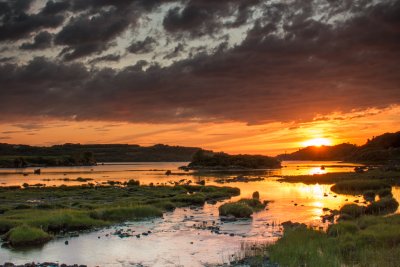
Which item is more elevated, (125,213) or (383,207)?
(125,213)

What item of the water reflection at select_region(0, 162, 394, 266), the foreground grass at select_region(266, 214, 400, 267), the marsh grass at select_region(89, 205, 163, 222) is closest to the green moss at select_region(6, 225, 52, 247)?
the water reflection at select_region(0, 162, 394, 266)

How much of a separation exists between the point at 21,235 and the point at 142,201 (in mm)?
29620

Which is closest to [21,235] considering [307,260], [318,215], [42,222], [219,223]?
[42,222]

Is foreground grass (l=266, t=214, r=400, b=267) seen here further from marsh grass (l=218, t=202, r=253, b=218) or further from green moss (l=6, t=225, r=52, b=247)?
green moss (l=6, t=225, r=52, b=247)

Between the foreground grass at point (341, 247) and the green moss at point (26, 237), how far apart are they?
1895cm

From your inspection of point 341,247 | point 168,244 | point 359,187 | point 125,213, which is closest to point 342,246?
point 341,247

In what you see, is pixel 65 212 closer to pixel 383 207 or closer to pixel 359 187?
pixel 383 207

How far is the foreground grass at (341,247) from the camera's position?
968 inches

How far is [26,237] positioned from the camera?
3528cm

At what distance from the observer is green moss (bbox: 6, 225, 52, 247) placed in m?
34.8

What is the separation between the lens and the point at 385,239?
29188mm

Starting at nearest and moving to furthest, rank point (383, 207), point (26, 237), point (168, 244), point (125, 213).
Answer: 1. point (168, 244)
2. point (26, 237)
3. point (383, 207)
4. point (125, 213)

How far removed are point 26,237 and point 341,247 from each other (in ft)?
79.2

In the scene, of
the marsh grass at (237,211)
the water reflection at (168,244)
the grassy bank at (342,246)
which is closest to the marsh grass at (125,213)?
the water reflection at (168,244)
